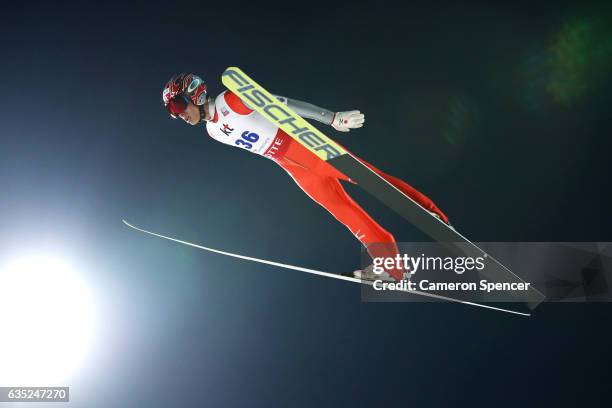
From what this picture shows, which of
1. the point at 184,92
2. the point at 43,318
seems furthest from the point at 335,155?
the point at 43,318

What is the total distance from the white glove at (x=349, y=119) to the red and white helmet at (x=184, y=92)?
695 mm

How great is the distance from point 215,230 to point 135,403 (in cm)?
124

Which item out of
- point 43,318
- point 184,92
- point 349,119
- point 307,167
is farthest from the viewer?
point 43,318

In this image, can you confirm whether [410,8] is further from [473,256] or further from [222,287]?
[222,287]

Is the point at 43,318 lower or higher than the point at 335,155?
lower

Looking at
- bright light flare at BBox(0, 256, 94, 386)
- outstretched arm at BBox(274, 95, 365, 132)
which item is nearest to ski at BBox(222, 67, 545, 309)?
outstretched arm at BBox(274, 95, 365, 132)

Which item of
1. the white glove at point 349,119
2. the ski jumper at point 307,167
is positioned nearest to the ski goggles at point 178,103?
the ski jumper at point 307,167

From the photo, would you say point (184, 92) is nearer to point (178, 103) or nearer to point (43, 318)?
point (178, 103)

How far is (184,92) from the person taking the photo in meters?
2.93

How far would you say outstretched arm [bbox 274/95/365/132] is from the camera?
2.82 m

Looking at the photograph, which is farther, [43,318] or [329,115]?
[43,318]

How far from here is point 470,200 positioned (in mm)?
3994

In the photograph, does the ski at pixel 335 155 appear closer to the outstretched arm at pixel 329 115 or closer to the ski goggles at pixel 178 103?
the outstretched arm at pixel 329 115

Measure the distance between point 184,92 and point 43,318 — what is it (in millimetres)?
2010
